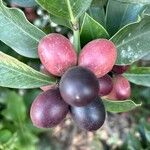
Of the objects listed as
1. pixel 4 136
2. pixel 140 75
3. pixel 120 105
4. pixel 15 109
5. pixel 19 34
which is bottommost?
pixel 15 109

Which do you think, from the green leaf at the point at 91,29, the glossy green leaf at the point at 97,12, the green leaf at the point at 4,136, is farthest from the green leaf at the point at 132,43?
→ the green leaf at the point at 4,136

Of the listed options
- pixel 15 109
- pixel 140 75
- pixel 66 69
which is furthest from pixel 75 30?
pixel 15 109

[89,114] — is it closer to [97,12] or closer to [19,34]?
[19,34]

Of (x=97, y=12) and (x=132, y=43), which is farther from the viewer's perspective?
(x=97, y=12)

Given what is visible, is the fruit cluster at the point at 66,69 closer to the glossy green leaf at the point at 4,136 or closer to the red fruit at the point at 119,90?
the red fruit at the point at 119,90

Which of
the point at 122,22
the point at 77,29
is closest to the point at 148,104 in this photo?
the point at 122,22

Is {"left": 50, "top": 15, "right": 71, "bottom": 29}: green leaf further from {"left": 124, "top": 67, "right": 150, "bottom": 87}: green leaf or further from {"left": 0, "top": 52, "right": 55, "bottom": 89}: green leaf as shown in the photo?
{"left": 124, "top": 67, "right": 150, "bottom": 87}: green leaf

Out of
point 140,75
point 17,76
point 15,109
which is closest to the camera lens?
point 17,76

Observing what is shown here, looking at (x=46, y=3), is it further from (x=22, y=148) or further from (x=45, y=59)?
(x=22, y=148)
